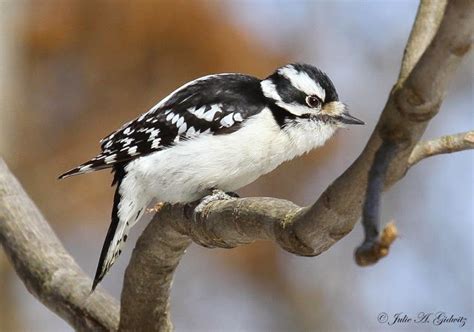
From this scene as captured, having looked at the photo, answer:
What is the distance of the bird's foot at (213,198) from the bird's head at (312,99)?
361 millimetres

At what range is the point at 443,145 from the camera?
1906 millimetres

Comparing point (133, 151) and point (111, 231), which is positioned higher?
point (133, 151)

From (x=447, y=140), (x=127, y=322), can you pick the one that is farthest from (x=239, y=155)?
(x=447, y=140)

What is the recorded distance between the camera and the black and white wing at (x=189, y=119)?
10.8 feet

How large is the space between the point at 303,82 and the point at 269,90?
0.14 m

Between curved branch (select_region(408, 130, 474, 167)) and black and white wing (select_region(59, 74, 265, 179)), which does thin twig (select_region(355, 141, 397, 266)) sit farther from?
black and white wing (select_region(59, 74, 265, 179))

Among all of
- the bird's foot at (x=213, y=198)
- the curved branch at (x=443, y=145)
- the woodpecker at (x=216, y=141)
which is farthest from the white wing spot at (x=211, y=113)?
the curved branch at (x=443, y=145)

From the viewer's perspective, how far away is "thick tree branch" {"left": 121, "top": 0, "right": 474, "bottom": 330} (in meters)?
1.49

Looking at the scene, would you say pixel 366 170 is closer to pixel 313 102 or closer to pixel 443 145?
pixel 443 145

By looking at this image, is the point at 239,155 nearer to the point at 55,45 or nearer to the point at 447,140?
the point at 447,140

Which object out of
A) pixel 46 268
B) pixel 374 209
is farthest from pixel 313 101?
pixel 374 209

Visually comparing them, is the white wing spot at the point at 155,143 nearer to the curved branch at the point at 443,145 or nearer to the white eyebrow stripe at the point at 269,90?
the white eyebrow stripe at the point at 269,90

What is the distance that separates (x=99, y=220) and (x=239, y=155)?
12.4 feet

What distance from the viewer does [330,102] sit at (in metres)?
3.25
